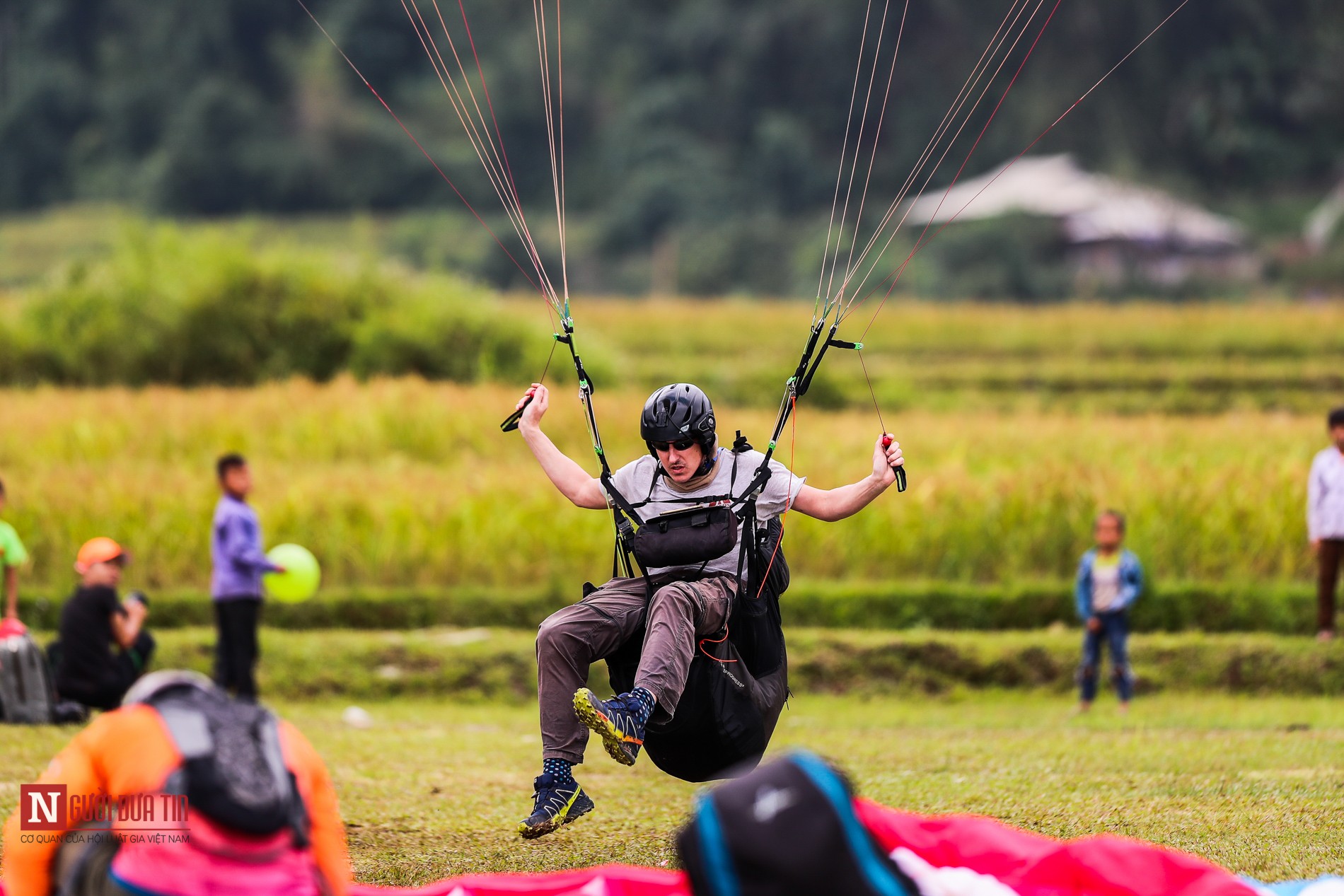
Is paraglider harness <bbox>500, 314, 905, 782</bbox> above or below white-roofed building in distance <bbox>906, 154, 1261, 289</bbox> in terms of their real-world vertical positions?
below

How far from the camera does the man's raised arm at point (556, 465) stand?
15.7ft

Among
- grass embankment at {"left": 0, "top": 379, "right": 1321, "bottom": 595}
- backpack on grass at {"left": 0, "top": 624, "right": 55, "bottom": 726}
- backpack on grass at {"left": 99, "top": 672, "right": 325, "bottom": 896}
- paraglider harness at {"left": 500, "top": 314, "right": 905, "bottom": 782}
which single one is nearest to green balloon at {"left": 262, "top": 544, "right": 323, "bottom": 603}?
backpack on grass at {"left": 0, "top": 624, "right": 55, "bottom": 726}

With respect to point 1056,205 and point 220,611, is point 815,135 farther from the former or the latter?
point 220,611

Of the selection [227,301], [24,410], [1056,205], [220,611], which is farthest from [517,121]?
[220,611]

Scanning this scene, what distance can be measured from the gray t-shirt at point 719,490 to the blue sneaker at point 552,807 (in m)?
0.78

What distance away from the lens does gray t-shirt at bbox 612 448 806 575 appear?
467cm

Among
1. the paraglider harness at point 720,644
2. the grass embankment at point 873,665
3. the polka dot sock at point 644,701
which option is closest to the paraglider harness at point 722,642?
the paraglider harness at point 720,644

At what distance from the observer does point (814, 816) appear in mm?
2574

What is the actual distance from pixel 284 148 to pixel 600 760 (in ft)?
174

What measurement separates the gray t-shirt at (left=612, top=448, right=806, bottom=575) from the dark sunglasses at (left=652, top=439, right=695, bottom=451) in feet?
0.39

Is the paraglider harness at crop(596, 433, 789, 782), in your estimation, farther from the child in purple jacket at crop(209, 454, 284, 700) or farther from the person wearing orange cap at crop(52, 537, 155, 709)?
the child in purple jacket at crop(209, 454, 284, 700)

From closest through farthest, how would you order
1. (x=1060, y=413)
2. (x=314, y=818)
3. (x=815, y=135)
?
(x=314, y=818)
(x=1060, y=413)
(x=815, y=135)

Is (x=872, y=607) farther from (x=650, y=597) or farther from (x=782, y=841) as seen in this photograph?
(x=782, y=841)

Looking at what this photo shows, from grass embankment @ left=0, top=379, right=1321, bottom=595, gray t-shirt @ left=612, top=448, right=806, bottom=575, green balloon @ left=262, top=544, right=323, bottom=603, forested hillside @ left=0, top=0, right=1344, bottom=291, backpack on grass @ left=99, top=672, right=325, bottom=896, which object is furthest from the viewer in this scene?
forested hillside @ left=0, top=0, right=1344, bottom=291
